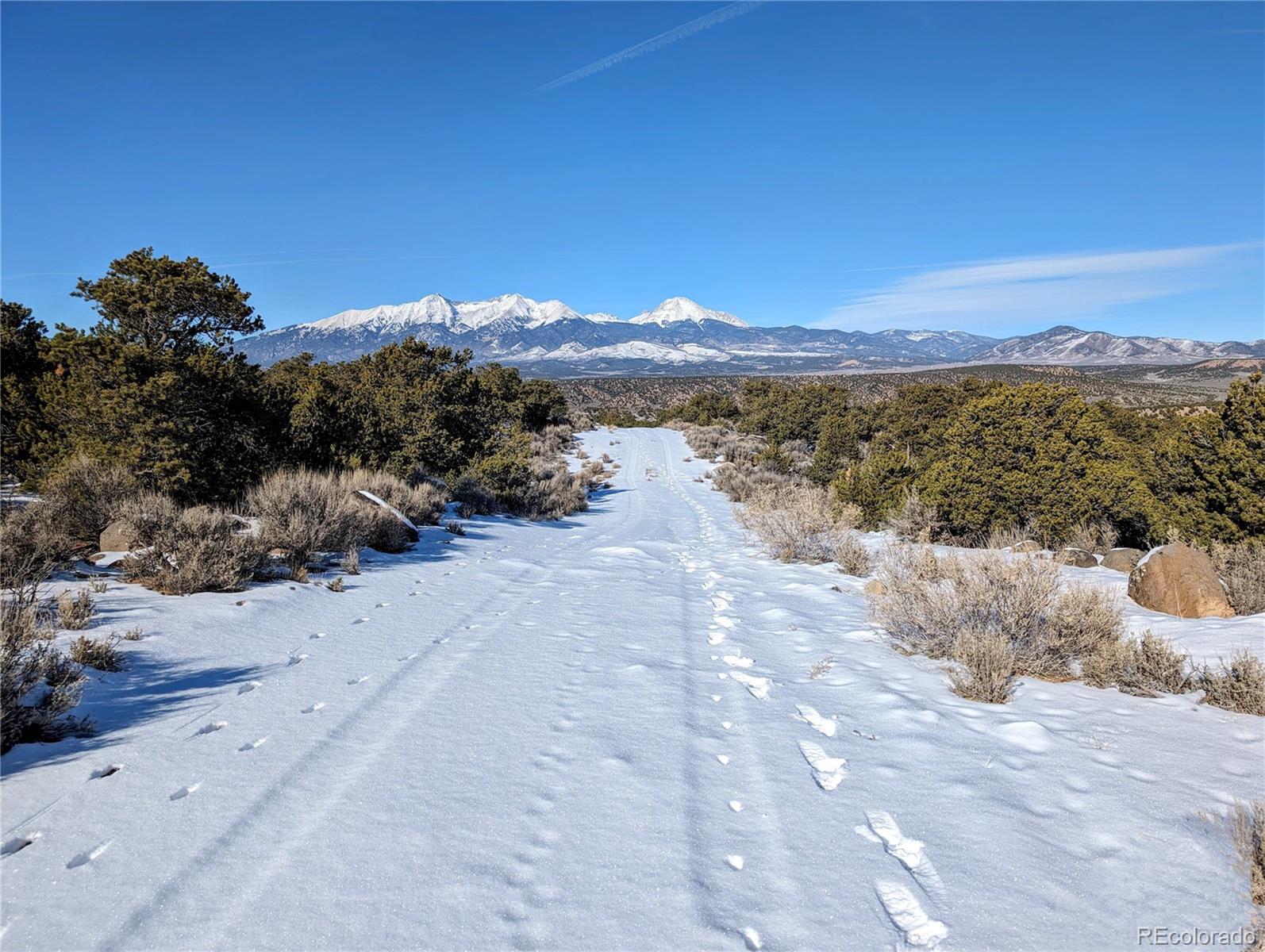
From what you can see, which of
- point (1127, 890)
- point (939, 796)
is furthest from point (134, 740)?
point (1127, 890)

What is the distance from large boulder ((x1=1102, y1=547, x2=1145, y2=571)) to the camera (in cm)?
791

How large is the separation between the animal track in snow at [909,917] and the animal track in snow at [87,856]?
2.89 metres

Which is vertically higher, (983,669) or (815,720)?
(983,669)

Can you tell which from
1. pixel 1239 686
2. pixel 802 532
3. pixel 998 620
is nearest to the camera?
pixel 1239 686

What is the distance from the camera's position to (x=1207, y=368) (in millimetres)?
120375

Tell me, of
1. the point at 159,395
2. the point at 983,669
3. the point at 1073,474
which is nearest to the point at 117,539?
the point at 159,395

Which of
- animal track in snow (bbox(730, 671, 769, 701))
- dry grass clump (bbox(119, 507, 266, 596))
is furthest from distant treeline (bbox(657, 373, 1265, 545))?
dry grass clump (bbox(119, 507, 266, 596))

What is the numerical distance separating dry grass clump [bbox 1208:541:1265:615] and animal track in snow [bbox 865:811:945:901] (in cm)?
524

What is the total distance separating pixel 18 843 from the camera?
89.8 inches

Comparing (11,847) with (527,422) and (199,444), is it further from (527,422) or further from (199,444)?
(527,422)

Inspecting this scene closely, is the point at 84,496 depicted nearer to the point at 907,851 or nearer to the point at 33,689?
the point at 33,689

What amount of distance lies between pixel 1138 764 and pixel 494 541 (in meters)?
8.73

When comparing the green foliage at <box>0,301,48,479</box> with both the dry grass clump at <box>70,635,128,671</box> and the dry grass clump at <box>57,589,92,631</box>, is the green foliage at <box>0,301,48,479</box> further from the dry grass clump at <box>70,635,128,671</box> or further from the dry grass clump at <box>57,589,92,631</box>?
the dry grass clump at <box>70,635,128,671</box>

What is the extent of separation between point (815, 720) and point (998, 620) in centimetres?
233
